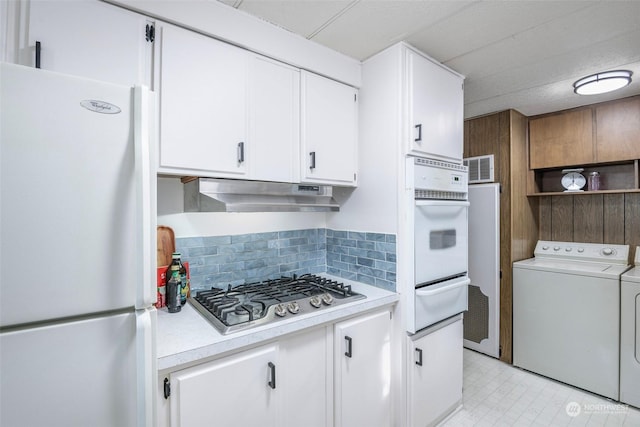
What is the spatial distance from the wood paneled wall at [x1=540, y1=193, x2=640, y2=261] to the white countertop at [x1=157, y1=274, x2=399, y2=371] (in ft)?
8.23

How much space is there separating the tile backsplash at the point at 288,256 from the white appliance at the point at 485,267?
1497 millimetres

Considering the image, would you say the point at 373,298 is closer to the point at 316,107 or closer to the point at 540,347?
the point at 316,107

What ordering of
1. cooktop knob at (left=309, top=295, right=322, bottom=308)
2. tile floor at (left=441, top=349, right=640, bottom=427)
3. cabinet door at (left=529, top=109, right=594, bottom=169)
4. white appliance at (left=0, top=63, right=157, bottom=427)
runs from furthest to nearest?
cabinet door at (left=529, top=109, right=594, bottom=169), tile floor at (left=441, top=349, right=640, bottom=427), cooktop knob at (left=309, top=295, right=322, bottom=308), white appliance at (left=0, top=63, right=157, bottom=427)

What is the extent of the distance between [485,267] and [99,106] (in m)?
3.08

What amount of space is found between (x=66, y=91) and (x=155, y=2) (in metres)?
0.77

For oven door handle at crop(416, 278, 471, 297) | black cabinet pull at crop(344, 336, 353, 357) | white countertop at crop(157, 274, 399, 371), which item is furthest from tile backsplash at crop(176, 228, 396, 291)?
black cabinet pull at crop(344, 336, 353, 357)

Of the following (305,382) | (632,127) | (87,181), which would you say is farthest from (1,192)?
(632,127)

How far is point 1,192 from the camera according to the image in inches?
28.7

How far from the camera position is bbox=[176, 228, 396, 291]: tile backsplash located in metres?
1.80

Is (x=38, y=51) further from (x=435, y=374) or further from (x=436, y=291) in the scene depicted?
(x=435, y=374)

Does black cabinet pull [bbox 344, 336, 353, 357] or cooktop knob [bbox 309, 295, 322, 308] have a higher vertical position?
cooktop knob [bbox 309, 295, 322, 308]

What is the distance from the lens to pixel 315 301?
1.57 m

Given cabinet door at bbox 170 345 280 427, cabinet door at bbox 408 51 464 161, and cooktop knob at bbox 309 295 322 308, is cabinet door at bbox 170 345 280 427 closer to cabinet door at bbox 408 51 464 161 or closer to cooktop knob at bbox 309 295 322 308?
cooktop knob at bbox 309 295 322 308

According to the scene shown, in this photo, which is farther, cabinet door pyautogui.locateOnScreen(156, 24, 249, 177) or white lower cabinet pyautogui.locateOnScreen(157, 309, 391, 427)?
cabinet door pyautogui.locateOnScreen(156, 24, 249, 177)
